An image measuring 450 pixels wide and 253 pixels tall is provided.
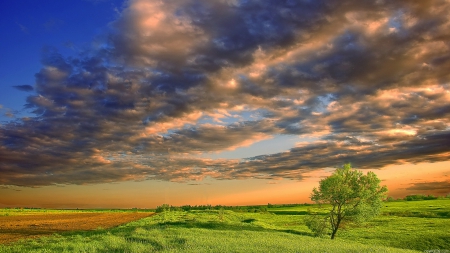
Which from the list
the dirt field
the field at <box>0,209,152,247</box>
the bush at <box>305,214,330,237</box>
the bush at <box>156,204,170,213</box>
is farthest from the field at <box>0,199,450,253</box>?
the bush at <box>156,204,170,213</box>

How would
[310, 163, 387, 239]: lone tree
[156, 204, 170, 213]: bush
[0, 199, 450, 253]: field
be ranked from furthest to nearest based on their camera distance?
1. [156, 204, 170, 213]: bush
2. [310, 163, 387, 239]: lone tree
3. [0, 199, 450, 253]: field

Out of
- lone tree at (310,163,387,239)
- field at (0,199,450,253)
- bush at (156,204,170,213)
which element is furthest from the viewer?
bush at (156,204,170,213)

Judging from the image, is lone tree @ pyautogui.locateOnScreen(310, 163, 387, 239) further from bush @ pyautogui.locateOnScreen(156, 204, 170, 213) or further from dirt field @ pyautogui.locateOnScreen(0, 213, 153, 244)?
bush @ pyautogui.locateOnScreen(156, 204, 170, 213)

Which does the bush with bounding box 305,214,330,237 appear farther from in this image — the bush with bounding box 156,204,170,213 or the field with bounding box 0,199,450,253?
the bush with bounding box 156,204,170,213

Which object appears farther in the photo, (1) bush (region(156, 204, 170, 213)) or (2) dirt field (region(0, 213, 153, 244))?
(1) bush (region(156, 204, 170, 213))

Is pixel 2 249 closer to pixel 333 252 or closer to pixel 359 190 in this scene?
pixel 333 252

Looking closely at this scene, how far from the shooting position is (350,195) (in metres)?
45.1

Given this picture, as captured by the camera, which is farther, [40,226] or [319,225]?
[40,226]

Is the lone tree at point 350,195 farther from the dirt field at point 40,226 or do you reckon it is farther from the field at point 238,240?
the dirt field at point 40,226

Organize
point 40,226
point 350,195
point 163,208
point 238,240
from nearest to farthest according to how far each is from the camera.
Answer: point 238,240
point 350,195
point 40,226
point 163,208

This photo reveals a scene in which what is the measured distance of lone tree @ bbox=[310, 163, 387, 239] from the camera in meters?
44.7

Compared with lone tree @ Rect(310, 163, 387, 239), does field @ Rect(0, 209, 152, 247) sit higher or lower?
lower

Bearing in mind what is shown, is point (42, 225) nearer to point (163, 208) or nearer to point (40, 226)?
point (40, 226)

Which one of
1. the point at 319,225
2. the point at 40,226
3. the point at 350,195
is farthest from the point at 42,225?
the point at 350,195
